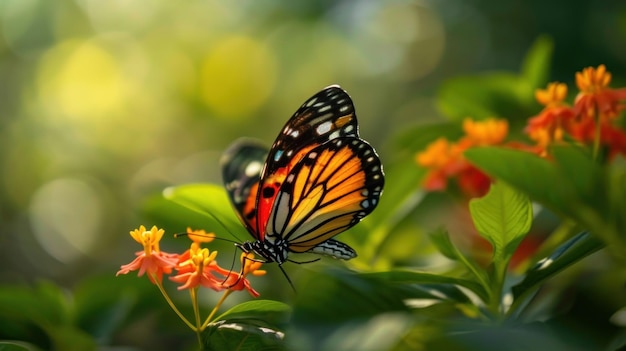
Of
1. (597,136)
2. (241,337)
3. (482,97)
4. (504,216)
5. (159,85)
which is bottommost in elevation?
(241,337)

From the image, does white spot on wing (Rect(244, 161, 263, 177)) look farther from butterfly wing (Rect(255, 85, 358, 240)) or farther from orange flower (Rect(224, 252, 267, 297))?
orange flower (Rect(224, 252, 267, 297))

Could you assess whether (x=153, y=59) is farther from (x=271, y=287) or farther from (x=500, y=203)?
(x=500, y=203)

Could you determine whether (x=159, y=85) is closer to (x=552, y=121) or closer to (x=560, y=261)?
(x=552, y=121)

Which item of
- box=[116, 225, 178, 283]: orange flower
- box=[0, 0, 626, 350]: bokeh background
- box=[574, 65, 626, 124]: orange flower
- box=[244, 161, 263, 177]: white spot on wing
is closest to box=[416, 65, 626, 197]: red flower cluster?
box=[574, 65, 626, 124]: orange flower

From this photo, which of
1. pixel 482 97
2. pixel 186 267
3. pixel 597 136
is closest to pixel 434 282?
pixel 186 267

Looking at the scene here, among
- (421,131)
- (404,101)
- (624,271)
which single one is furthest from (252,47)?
(624,271)
